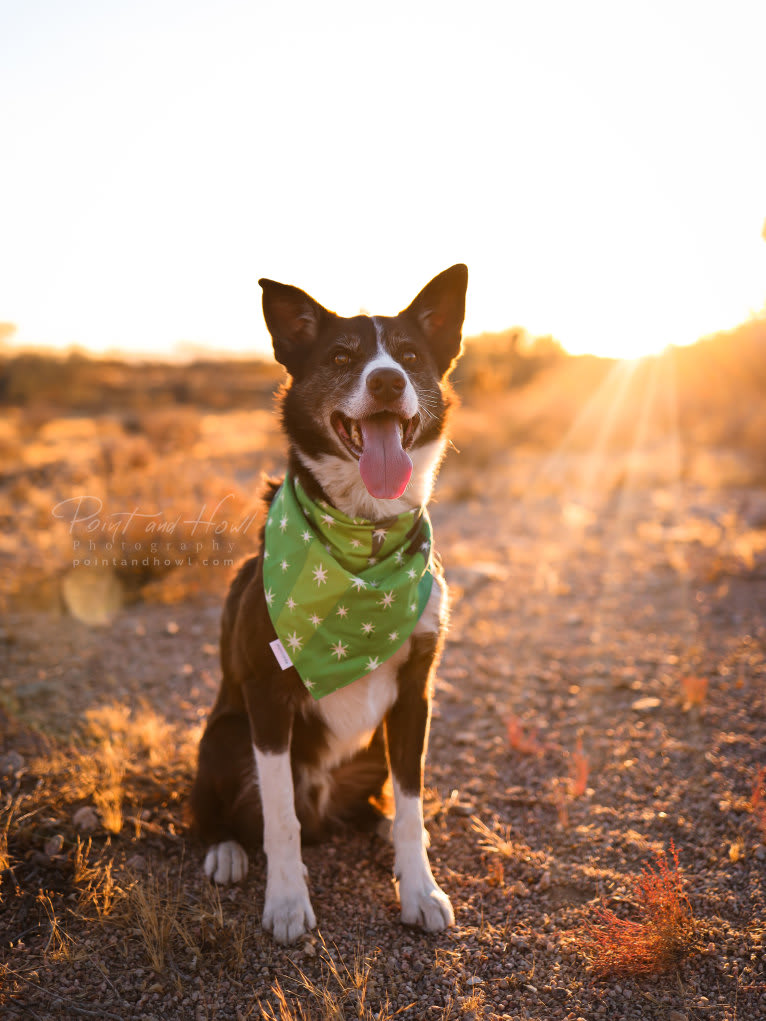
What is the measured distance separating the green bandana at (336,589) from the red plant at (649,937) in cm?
133

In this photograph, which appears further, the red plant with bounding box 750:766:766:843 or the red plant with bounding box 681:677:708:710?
the red plant with bounding box 681:677:708:710

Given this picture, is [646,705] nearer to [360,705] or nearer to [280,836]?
[360,705]

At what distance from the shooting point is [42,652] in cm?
546

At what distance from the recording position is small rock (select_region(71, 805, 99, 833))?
122 inches

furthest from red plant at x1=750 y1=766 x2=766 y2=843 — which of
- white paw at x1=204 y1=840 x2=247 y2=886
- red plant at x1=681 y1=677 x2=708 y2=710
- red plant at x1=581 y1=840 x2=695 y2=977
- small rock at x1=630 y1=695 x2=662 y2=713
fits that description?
white paw at x1=204 y1=840 x2=247 y2=886

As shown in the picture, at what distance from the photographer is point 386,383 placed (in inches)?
110

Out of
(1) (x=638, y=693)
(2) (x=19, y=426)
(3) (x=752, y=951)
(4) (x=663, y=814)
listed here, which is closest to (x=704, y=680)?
(1) (x=638, y=693)

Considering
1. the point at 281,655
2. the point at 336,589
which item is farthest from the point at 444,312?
the point at 281,655

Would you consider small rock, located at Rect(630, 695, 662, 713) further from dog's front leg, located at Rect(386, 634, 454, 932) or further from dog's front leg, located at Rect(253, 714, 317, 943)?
dog's front leg, located at Rect(253, 714, 317, 943)

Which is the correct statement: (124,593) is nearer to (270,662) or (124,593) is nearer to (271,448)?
(270,662)

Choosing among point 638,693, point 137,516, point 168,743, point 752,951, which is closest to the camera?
point 752,951

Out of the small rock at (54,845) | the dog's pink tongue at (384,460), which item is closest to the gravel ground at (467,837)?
the small rock at (54,845)

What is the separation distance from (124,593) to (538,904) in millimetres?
5195

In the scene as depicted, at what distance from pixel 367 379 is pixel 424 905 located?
219 centimetres
